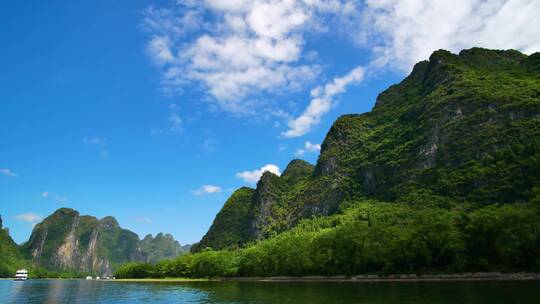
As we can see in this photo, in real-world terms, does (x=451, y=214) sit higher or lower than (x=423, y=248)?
higher

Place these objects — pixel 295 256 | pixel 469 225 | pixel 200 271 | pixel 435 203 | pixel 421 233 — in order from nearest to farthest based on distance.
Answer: pixel 469 225
pixel 421 233
pixel 295 256
pixel 435 203
pixel 200 271

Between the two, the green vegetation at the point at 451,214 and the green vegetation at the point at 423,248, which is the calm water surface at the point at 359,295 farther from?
the green vegetation at the point at 451,214

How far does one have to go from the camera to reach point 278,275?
127 metres

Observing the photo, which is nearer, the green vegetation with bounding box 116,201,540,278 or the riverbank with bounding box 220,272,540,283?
the riverbank with bounding box 220,272,540,283

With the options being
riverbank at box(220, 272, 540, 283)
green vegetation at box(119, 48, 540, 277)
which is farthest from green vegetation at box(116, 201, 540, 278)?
riverbank at box(220, 272, 540, 283)

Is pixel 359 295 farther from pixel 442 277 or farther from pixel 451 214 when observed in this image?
pixel 451 214

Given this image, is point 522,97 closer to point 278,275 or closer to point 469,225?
point 469,225

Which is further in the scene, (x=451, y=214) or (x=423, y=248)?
(x=451, y=214)

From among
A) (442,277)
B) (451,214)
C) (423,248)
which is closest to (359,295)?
(442,277)

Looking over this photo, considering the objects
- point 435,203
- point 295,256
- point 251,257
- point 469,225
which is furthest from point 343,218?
point 469,225

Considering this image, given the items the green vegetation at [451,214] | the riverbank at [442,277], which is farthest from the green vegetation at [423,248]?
the riverbank at [442,277]

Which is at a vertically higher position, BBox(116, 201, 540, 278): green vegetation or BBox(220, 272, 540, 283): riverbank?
BBox(116, 201, 540, 278): green vegetation

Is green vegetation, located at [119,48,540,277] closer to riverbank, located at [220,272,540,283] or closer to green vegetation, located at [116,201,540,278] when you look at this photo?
green vegetation, located at [116,201,540,278]

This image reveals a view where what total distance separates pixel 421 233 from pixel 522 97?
113 meters
